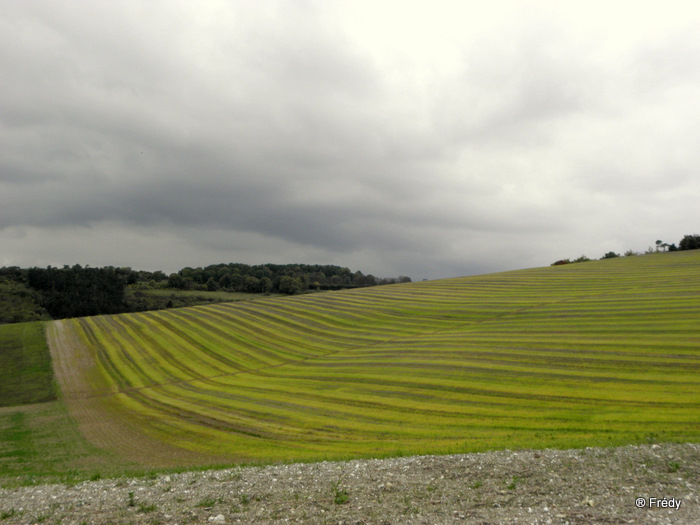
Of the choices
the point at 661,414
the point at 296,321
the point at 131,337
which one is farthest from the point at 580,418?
the point at 131,337

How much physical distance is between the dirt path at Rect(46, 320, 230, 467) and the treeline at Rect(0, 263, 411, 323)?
56.2 m

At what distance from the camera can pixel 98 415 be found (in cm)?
3216

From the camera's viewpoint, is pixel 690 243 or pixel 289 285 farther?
pixel 289 285

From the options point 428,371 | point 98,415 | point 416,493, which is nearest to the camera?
point 416,493

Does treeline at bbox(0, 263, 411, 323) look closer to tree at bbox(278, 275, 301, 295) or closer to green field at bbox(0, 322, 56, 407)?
tree at bbox(278, 275, 301, 295)

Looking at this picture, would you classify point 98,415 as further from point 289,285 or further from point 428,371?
point 289,285

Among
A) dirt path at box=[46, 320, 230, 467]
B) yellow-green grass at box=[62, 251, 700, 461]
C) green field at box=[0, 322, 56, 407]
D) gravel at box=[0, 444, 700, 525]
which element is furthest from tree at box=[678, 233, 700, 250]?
green field at box=[0, 322, 56, 407]

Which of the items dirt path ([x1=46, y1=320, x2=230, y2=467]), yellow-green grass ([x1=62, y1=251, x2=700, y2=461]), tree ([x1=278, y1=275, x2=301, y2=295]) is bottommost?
dirt path ([x1=46, y1=320, x2=230, y2=467])

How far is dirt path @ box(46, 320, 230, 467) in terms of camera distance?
20.8 m

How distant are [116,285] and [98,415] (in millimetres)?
100105

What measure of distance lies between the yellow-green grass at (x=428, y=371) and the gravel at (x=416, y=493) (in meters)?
2.83

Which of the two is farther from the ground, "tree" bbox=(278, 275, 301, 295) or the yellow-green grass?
"tree" bbox=(278, 275, 301, 295)

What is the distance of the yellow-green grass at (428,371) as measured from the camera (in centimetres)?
1945

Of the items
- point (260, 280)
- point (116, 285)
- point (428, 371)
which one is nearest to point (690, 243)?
point (428, 371)
